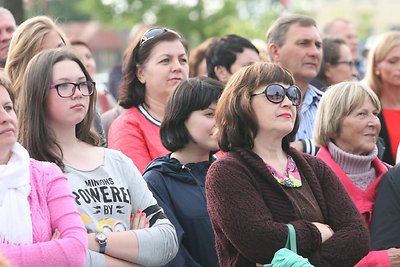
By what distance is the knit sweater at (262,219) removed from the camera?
5.08 metres

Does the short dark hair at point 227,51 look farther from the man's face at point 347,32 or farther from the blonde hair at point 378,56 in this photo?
the man's face at point 347,32

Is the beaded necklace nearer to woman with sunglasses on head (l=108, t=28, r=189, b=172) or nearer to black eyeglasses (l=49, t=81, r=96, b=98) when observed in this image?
black eyeglasses (l=49, t=81, r=96, b=98)

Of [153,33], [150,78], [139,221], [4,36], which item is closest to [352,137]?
[150,78]

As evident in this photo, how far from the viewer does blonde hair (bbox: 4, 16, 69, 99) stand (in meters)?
6.65

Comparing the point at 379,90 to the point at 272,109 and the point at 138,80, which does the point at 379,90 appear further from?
the point at 272,109

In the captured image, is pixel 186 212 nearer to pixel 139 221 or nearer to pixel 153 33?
pixel 139 221

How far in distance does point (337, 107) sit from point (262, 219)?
1.74 meters

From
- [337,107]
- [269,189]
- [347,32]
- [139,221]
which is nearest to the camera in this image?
[269,189]

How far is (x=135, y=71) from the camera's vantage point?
23.8ft

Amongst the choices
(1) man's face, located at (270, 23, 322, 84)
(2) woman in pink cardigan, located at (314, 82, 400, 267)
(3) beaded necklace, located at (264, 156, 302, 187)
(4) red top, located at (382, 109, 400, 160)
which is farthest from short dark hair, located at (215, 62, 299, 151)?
(1) man's face, located at (270, 23, 322, 84)

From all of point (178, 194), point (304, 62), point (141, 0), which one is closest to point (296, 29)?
point (304, 62)

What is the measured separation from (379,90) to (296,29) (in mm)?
924

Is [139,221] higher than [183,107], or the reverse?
[183,107]

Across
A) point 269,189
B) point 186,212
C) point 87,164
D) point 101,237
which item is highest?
point 87,164
